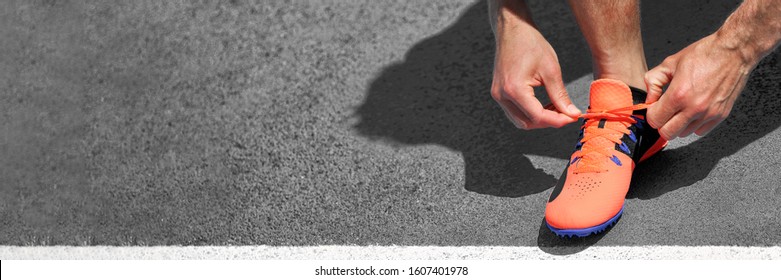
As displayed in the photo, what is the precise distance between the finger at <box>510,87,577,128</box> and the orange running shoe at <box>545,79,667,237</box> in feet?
0.28

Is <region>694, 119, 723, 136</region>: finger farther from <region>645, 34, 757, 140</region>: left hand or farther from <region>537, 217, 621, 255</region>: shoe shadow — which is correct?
<region>537, 217, 621, 255</region>: shoe shadow

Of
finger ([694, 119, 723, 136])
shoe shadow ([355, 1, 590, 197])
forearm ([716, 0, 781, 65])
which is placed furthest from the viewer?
shoe shadow ([355, 1, 590, 197])

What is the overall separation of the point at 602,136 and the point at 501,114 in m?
0.41

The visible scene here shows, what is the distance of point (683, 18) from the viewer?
2287 mm

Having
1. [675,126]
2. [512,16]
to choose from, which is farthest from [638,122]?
[512,16]

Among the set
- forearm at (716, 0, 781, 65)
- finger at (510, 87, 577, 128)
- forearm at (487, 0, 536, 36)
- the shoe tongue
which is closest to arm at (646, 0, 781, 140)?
forearm at (716, 0, 781, 65)

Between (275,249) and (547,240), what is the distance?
623 millimetres

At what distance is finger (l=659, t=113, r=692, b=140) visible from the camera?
1.70 metres

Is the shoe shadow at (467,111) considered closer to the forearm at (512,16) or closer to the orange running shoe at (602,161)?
the orange running shoe at (602,161)

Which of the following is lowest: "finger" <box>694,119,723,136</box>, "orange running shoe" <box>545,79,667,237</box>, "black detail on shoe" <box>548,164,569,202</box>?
"black detail on shoe" <box>548,164,569,202</box>

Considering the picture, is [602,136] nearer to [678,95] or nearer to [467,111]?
[678,95]

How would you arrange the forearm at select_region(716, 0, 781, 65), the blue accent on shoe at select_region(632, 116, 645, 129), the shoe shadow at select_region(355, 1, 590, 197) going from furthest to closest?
the shoe shadow at select_region(355, 1, 590, 197) < the blue accent on shoe at select_region(632, 116, 645, 129) < the forearm at select_region(716, 0, 781, 65)

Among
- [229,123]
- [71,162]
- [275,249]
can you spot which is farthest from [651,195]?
[71,162]

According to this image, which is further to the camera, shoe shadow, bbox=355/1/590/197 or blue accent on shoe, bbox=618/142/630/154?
shoe shadow, bbox=355/1/590/197
